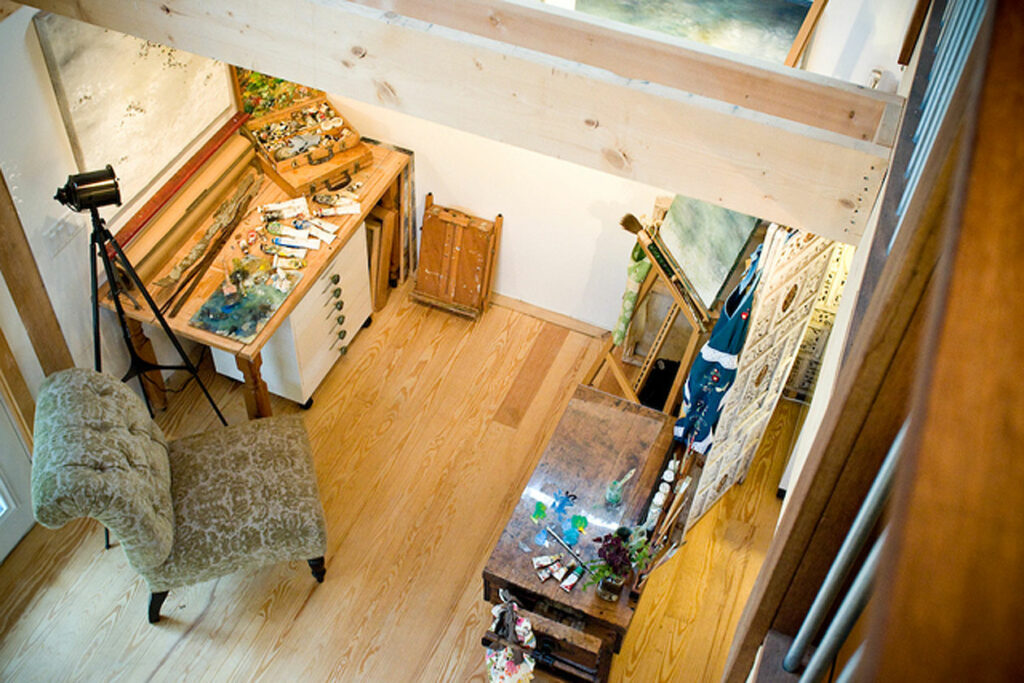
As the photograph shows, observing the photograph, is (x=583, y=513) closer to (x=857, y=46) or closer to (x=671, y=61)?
(x=671, y=61)

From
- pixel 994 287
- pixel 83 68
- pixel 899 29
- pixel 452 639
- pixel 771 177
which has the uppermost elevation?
pixel 994 287

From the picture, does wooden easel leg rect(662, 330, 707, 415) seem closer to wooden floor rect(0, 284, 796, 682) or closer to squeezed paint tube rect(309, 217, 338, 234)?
wooden floor rect(0, 284, 796, 682)

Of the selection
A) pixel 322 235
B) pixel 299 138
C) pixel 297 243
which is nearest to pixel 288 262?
pixel 297 243

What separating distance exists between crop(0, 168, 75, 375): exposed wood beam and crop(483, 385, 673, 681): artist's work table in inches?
79.0

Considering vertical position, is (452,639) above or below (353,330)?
below

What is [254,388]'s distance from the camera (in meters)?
3.92

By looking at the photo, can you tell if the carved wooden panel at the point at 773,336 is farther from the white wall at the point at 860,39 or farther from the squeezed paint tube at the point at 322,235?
the squeezed paint tube at the point at 322,235

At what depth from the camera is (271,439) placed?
3.60m

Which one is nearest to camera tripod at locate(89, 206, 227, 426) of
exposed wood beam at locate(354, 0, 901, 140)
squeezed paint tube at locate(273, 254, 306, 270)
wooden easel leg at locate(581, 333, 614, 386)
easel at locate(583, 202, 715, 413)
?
squeezed paint tube at locate(273, 254, 306, 270)

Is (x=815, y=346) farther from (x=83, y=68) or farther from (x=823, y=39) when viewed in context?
(x=83, y=68)

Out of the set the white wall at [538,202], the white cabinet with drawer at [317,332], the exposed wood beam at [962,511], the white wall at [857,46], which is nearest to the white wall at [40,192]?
the white cabinet with drawer at [317,332]

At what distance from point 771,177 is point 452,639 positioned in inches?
92.4

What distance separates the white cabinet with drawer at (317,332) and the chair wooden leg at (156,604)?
3.84 feet

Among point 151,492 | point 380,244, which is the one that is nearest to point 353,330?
point 380,244
